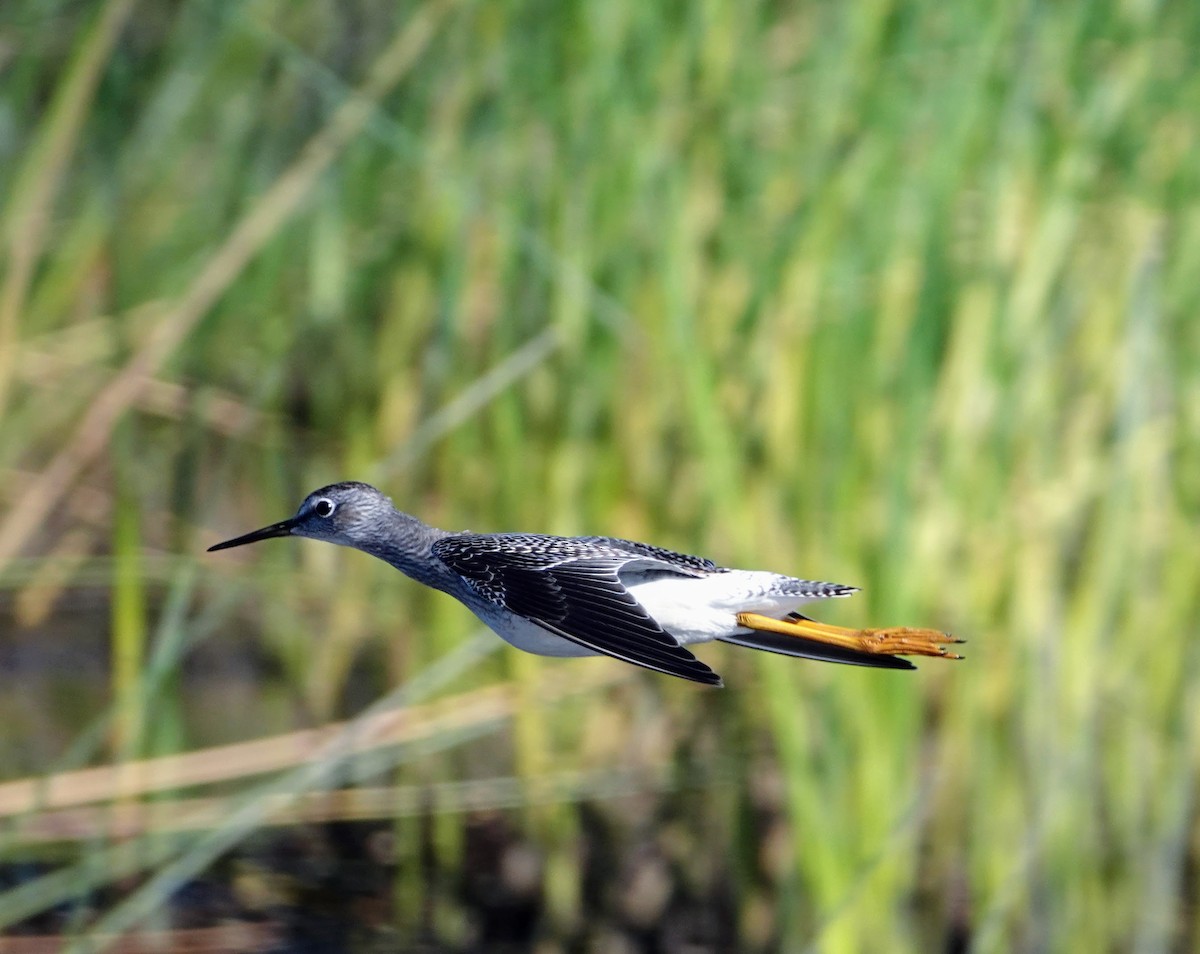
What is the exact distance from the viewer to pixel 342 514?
1092mm

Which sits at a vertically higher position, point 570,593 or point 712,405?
point 712,405

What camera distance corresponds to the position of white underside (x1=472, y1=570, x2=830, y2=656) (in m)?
1.06

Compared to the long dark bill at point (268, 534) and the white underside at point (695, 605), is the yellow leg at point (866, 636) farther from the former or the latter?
the long dark bill at point (268, 534)

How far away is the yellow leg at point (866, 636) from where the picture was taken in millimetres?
1077

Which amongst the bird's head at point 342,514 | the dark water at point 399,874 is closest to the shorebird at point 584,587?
the bird's head at point 342,514

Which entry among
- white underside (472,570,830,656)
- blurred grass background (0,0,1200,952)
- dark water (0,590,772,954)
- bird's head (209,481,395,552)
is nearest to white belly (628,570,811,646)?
white underside (472,570,830,656)

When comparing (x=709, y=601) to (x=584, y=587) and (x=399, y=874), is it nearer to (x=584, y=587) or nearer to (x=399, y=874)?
(x=584, y=587)

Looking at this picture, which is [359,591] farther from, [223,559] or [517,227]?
[517,227]

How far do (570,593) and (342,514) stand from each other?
0.16 meters

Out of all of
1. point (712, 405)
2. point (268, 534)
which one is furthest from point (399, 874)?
point (268, 534)

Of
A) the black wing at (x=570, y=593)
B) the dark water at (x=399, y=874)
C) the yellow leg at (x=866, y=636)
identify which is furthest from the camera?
the dark water at (x=399, y=874)

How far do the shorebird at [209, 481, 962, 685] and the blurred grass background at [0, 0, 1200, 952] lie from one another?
952 mm

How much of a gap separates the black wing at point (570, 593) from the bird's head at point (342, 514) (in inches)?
2.3

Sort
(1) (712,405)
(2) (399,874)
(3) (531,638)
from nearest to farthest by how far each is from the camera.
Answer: (3) (531,638) < (1) (712,405) < (2) (399,874)
